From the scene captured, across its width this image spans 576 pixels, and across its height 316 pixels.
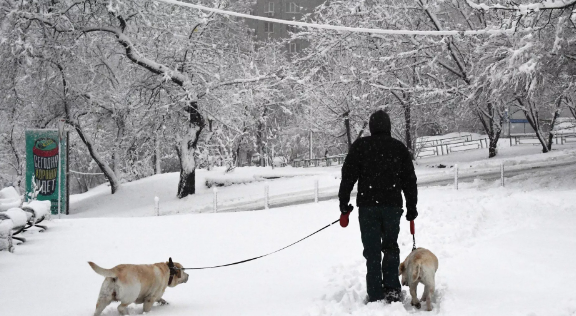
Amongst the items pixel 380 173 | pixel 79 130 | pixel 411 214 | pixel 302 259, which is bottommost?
pixel 302 259

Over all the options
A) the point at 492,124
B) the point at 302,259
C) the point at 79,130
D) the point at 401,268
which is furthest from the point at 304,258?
the point at 492,124

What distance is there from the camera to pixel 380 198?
19.3ft

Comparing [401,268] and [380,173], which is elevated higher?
[380,173]

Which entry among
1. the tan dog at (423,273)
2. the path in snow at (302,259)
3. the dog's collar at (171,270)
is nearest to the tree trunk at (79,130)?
the path in snow at (302,259)

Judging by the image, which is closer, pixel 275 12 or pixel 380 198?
pixel 380 198

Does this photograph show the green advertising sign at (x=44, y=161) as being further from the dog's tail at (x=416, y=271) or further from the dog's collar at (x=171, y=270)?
the dog's tail at (x=416, y=271)

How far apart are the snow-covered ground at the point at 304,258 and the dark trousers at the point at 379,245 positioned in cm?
31

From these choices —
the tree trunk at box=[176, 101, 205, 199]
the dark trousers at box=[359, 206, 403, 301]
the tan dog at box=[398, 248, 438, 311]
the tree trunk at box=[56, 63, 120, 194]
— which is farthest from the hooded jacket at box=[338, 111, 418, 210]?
the tree trunk at box=[56, 63, 120, 194]

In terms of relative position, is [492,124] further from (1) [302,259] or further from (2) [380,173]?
(2) [380,173]

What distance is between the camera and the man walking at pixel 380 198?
232 inches

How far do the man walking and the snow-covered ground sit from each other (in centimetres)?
39

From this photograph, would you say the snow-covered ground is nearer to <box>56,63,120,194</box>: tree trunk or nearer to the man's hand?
the man's hand

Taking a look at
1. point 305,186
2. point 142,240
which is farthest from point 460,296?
point 305,186

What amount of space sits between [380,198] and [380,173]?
27cm
